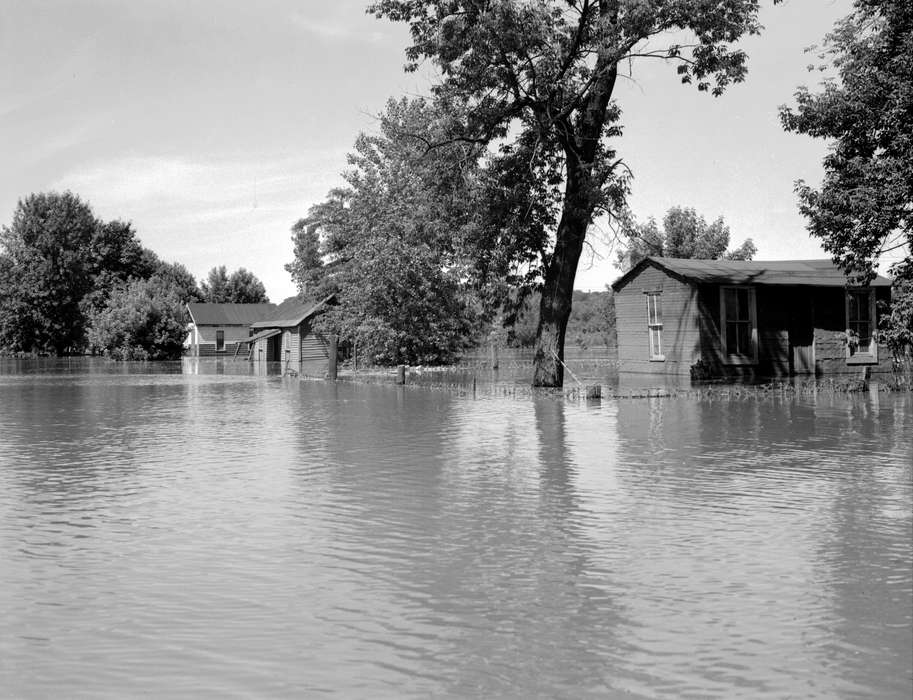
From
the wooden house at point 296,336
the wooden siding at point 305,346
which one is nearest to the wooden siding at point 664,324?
the wooden house at point 296,336

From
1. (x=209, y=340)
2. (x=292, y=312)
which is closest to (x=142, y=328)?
(x=209, y=340)

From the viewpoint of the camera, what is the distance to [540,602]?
7777 mm

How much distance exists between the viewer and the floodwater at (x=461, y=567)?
20.6 feet

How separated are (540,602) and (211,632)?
2580 millimetres

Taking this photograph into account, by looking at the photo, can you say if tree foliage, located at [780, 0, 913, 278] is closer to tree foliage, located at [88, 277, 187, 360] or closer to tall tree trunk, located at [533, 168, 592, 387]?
tall tree trunk, located at [533, 168, 592, 387]

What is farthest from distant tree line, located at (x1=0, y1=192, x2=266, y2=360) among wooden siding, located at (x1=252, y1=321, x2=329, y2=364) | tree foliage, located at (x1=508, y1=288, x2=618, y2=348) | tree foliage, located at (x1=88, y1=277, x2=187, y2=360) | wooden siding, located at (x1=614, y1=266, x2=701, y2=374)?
wooden siding, located at (x1=614, y1=266, x2=701, y2=374)

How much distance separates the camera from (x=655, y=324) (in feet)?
137

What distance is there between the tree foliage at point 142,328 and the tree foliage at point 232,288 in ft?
107

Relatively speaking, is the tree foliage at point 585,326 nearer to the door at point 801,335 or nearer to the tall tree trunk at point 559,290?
the door at point 801,335

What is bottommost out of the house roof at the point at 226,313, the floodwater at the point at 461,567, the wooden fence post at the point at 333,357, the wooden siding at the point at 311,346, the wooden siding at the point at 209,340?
the floodwater at the point at 461,567

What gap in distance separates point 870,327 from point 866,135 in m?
14.4

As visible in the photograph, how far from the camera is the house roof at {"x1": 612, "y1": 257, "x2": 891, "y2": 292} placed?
38.7m

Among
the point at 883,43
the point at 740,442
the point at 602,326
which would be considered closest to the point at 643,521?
the point at 740,442

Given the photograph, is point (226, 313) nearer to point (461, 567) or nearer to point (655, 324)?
point (655, 324)
